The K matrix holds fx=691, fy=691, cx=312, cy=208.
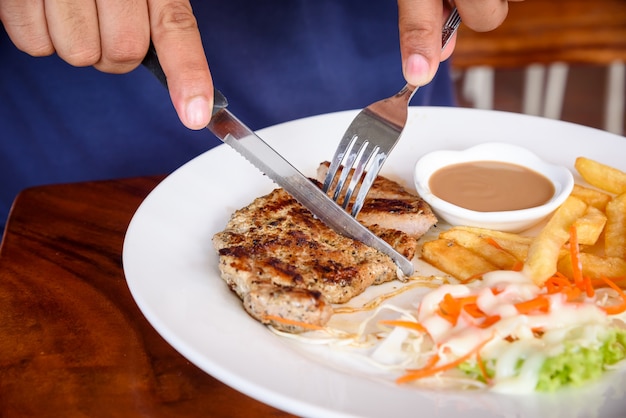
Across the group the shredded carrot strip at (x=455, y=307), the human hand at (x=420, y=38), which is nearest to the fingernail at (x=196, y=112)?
the human hand at (x=420, y=38)

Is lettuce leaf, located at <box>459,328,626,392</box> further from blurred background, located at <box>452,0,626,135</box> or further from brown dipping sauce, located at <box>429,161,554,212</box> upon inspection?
blurred background, located at <box>452,0,626,135</box>

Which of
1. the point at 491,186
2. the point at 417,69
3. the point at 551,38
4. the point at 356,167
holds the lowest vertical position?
the point at 551,38

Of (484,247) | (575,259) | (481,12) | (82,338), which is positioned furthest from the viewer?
(481,12)

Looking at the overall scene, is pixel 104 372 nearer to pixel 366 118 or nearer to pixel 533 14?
pixel 366 118

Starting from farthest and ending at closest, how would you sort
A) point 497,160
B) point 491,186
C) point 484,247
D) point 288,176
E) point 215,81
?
point 215,81 < point 497,160 < point 491,186 < point 484,247 < point 288,176

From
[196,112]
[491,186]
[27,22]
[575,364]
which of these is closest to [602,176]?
[491,186]

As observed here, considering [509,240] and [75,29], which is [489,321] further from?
[75,29]

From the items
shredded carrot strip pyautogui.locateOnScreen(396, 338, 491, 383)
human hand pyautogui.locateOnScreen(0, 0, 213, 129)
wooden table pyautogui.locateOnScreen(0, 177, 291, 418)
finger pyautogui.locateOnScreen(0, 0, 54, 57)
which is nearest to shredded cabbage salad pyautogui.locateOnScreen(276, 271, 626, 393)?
shredded carrot strip pyautogui.locateOnScreen(396, 338, 491, 383)
